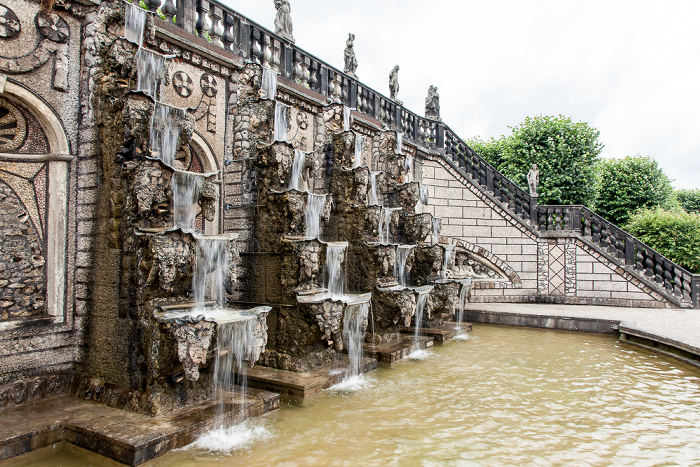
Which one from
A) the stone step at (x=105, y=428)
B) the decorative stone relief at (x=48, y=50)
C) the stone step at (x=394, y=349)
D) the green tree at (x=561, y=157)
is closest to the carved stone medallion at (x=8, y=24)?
the decorative stone relief at (x=48, y=50)

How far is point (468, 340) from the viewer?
10.8m

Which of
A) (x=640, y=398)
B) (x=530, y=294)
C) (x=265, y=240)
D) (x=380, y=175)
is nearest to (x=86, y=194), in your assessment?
(x=265, y=240)

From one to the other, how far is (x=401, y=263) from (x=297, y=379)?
159 inches

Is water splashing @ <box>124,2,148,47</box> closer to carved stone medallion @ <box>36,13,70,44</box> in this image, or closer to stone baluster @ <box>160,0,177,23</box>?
carved stone medallion @ <box>36,13,70,44</box>

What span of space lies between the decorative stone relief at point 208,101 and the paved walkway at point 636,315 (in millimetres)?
8666

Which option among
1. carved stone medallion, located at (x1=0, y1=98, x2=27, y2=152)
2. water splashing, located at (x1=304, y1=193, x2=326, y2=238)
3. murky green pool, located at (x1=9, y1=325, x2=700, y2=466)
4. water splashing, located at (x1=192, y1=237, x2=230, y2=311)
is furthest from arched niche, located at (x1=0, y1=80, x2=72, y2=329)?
water splashing, located at (x1=304, y1=193, x2=326, y2=238)

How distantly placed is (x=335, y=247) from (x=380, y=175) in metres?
3.31

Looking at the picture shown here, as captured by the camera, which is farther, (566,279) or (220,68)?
(566,279)

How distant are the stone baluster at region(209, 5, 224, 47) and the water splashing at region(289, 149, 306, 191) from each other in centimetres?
241

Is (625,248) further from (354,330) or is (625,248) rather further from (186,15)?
(186,15)

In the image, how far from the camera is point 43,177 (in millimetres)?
5879

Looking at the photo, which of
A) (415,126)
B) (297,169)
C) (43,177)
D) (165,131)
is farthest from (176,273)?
(415,126)

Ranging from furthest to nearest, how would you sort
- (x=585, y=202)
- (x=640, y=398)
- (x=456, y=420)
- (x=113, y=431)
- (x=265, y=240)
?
(x=585, y=202) < (x=265, y=240) < (x=640, y=398) < (x=456, y=420) < (x=113, y=431)

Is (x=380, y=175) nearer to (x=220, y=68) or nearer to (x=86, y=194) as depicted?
(x=220, y=68)
